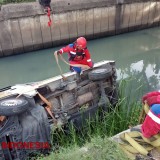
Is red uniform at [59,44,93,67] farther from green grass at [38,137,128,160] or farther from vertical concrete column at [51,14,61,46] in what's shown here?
vertical concrete column at [51,14,61,46]

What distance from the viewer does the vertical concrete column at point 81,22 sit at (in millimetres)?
12883

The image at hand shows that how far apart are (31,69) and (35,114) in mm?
6807

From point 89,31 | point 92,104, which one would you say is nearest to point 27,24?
point 89,31

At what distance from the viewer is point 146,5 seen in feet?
50.2

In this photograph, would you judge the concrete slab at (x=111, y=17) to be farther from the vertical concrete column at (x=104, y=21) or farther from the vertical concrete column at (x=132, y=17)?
the vertical concrete column at (x=132, y=17)

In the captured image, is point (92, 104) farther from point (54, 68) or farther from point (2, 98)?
point (54, 68)

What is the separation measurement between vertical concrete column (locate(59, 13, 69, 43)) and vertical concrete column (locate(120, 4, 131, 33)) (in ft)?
12.5

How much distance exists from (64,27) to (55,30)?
1.75 feet

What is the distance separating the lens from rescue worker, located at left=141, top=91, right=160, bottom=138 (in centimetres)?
253

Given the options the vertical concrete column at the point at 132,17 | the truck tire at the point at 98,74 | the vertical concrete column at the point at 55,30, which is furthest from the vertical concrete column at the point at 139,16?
the truck tire at the point at 98,74

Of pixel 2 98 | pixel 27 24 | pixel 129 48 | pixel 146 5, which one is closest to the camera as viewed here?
pixel 2 98

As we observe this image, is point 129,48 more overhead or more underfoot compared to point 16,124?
more underfoot

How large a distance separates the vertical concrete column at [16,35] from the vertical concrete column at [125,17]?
639 cm

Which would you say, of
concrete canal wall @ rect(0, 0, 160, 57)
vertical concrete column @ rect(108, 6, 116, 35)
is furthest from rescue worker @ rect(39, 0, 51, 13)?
vertical concrete column @ rect(108, 6, 116, 35)
